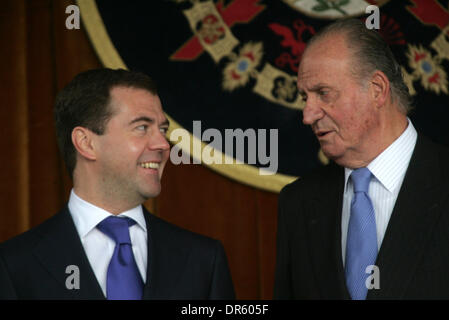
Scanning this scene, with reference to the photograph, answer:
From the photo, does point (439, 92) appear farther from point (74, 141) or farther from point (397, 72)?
point (74, 141)

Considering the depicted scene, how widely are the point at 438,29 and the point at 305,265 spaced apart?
5.22 ft

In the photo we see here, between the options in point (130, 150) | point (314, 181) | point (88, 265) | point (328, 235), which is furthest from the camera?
point (314, 181)

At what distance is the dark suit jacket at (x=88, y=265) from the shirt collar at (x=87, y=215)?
0.7 inches

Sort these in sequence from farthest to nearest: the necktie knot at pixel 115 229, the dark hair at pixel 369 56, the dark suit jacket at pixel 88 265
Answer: the dark hair at pixel 369 56
the necktie knot at pixel 115 229
the dark suit jacket at pixel 88 265

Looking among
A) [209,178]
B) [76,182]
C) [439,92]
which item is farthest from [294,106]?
[76,182]

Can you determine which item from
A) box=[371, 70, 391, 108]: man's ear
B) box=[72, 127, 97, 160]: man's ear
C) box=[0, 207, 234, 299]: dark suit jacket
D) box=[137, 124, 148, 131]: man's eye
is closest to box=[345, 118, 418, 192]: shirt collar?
box=[371, 70, 391, 108]: man's ear

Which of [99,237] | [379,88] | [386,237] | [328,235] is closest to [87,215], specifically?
[99,237]

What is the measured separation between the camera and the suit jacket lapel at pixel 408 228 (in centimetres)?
162

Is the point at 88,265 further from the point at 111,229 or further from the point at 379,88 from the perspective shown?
the point at 379,88

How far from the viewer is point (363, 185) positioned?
176cm

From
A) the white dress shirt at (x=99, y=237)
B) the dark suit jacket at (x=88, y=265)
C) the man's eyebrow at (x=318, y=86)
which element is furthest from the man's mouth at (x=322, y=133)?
the white dress shirt at (x=99, y=237)

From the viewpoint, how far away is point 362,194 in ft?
5.75

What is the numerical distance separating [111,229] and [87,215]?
7 centimetres

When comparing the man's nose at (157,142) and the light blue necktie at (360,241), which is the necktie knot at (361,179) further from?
the man's nose at (157,142)
